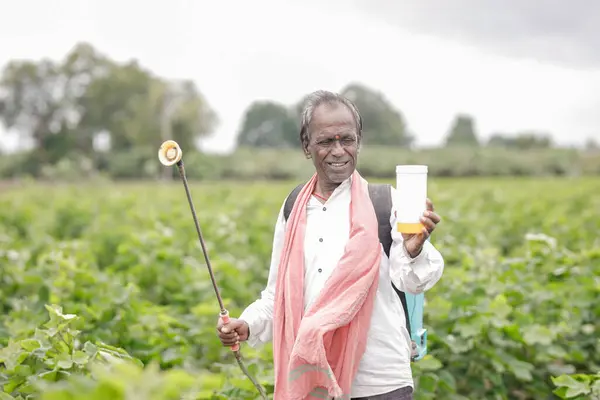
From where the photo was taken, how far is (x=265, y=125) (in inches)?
2879

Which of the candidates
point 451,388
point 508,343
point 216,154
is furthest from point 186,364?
point 216,154

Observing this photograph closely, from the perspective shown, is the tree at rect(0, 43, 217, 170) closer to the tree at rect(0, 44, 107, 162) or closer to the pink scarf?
the tree at rect(0, 44, 107, 162)

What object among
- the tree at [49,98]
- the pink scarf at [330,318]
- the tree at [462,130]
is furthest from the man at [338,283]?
the tree at [462,130]

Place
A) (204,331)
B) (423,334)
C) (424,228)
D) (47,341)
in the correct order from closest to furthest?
(424,228)
(423,334)
(47,341)
(204,331)

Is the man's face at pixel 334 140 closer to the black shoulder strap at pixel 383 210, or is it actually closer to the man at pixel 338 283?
the man at pixel 338 283

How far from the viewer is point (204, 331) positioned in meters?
3.96

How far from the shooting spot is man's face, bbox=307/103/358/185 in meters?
2.21

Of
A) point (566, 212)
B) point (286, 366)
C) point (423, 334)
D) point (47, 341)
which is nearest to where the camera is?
point (286, 366)

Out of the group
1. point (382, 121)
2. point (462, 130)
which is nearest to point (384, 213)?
point (382, 121)

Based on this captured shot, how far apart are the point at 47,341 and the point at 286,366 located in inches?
38.2

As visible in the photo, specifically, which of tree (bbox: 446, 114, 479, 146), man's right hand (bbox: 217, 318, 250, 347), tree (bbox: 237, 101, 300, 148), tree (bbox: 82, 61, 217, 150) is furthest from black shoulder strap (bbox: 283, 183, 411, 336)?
tree (bbox: 446, 114, 479, 146)

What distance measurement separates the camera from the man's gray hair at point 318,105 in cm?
226

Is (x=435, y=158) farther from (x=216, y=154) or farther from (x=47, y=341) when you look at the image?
(x=47, y=341)

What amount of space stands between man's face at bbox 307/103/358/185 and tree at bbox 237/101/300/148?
217ft
